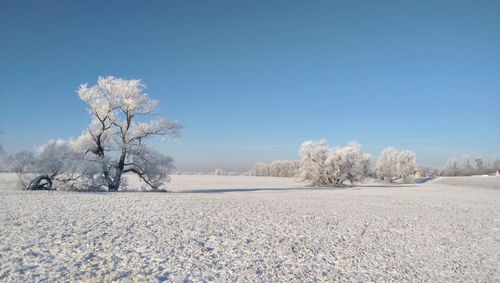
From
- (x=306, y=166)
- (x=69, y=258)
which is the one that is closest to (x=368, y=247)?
(x=69, y=258)

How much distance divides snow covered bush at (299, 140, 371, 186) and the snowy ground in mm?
43520

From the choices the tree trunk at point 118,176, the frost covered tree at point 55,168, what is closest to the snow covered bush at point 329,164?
the tree trunk at point 118,176

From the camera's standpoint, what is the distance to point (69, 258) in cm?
900

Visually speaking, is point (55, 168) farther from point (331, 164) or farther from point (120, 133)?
point (331, 164)

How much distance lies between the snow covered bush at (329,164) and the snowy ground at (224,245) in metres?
43.5

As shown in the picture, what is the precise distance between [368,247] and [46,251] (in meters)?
10.7

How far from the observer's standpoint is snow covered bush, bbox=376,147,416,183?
92.8 m

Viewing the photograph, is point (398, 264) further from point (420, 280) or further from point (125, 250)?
point (125, 250)

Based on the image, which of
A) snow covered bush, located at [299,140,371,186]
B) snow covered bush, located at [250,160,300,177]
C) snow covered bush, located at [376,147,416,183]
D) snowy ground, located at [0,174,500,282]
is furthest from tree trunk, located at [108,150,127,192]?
snow covered bush, located at [250,160,300,177]

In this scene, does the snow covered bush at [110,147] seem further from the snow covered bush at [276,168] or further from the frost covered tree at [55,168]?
the snow covered bush at [276,168]

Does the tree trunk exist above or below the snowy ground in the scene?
above

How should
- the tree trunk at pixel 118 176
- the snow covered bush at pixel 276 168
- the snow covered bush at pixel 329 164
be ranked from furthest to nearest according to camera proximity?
the snow covered bush at pixel 276 168
the snow covered bush at pixel 329 164
the tree trunk at pixel 118 176

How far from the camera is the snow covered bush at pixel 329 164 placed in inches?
2427

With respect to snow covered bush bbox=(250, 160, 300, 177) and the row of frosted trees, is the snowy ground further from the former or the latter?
snow covered bush bbox=(250, 160, 300, 177)
